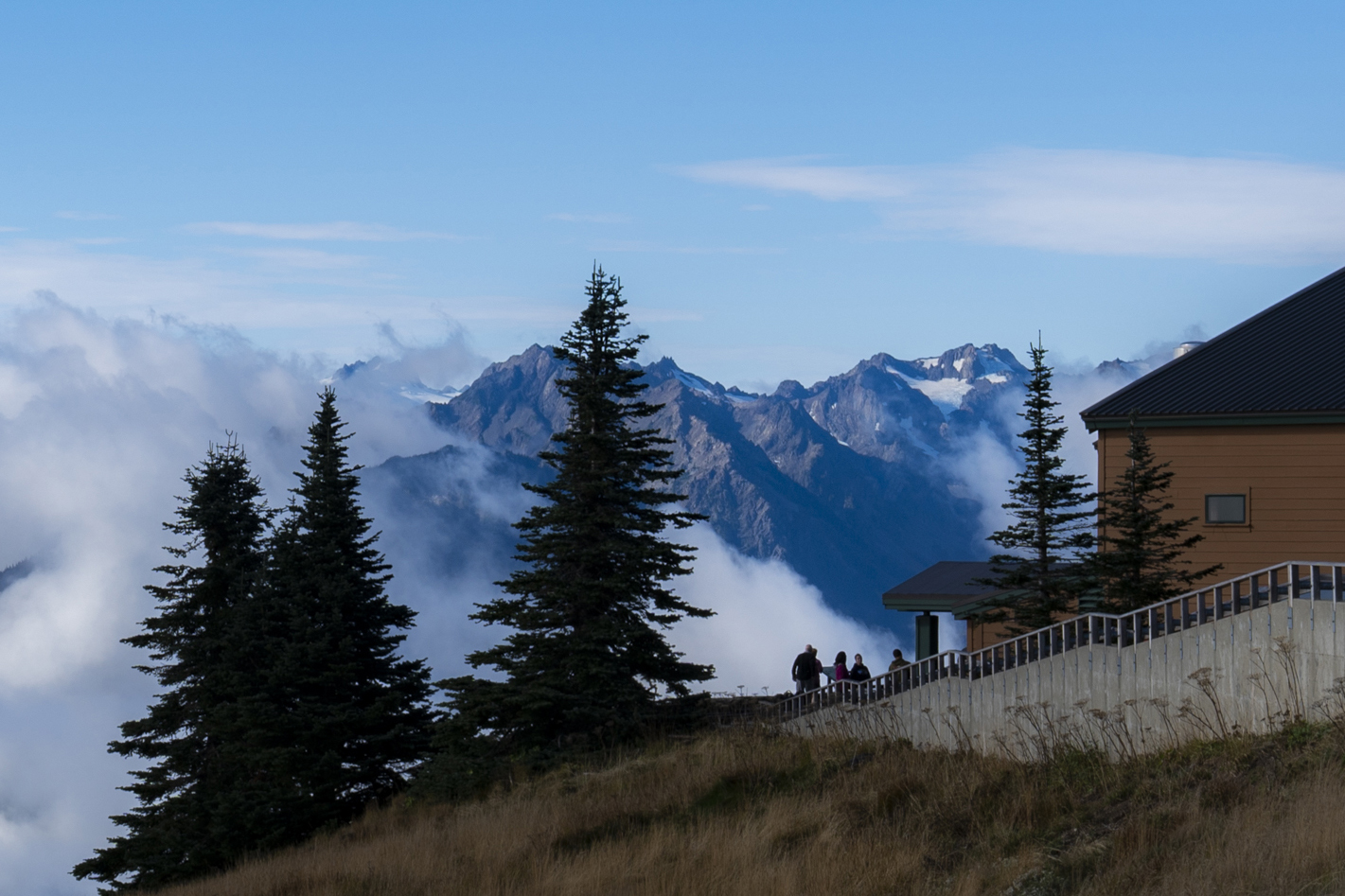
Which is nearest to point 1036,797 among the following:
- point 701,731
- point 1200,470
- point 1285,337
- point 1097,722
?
point 1097,722

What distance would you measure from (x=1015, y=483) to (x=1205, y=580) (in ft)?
14.9

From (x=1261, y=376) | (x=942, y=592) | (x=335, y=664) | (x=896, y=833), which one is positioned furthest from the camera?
(x=942, y=592)

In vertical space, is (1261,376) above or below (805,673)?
above

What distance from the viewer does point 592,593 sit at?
989 inches

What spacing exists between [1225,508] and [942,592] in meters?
10.00

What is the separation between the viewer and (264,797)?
97.3ft

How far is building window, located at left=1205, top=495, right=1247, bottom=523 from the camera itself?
2712 centimetres

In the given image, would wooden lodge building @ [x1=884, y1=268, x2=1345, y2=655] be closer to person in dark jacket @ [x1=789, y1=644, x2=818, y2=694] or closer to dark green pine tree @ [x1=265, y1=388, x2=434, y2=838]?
person in dark jacket @ [x1=789, y1=644, x2=818, y2=694]

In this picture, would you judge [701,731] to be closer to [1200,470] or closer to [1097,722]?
[1097,722]

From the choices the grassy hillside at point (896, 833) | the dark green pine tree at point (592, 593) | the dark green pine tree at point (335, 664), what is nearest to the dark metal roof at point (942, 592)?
the dark green pine tree at point (592, 593)

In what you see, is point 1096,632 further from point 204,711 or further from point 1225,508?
point 204,711

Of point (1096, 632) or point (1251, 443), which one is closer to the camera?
point (1096, 632)

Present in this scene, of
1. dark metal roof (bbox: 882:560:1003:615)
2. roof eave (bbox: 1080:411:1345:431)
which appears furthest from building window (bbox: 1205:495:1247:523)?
dark metal roof (bbox: 882:560:1003:615)

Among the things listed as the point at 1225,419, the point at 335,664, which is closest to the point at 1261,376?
the point at 1225,419
